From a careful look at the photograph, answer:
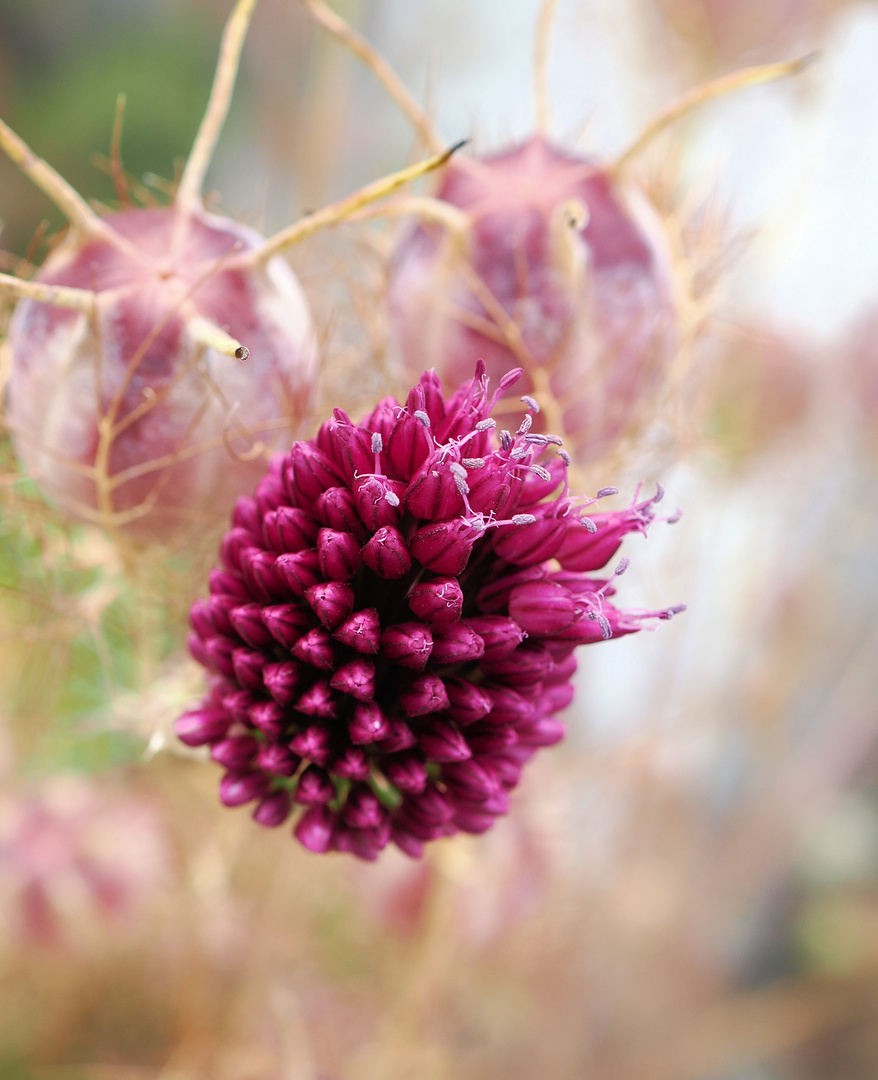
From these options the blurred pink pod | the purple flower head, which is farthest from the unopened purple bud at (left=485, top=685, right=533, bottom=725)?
the blurred pink pod

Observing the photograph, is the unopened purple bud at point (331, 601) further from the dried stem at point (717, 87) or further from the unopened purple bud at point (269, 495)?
the dried stem at point (717, 87)

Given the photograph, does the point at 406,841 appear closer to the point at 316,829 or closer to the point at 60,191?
the point at 316,829

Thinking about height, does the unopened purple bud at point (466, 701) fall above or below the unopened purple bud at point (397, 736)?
above

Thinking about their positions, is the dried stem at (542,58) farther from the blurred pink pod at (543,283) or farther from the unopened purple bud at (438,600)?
the unopened purple bud at (438,600)

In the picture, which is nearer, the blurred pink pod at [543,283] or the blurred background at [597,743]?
the blurred pink pod at [543,283]

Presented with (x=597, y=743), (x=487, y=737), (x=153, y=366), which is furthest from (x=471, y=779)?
(x=597, y=743)

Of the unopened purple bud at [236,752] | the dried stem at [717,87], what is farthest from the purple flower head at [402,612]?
the dried stem at [717,87]
